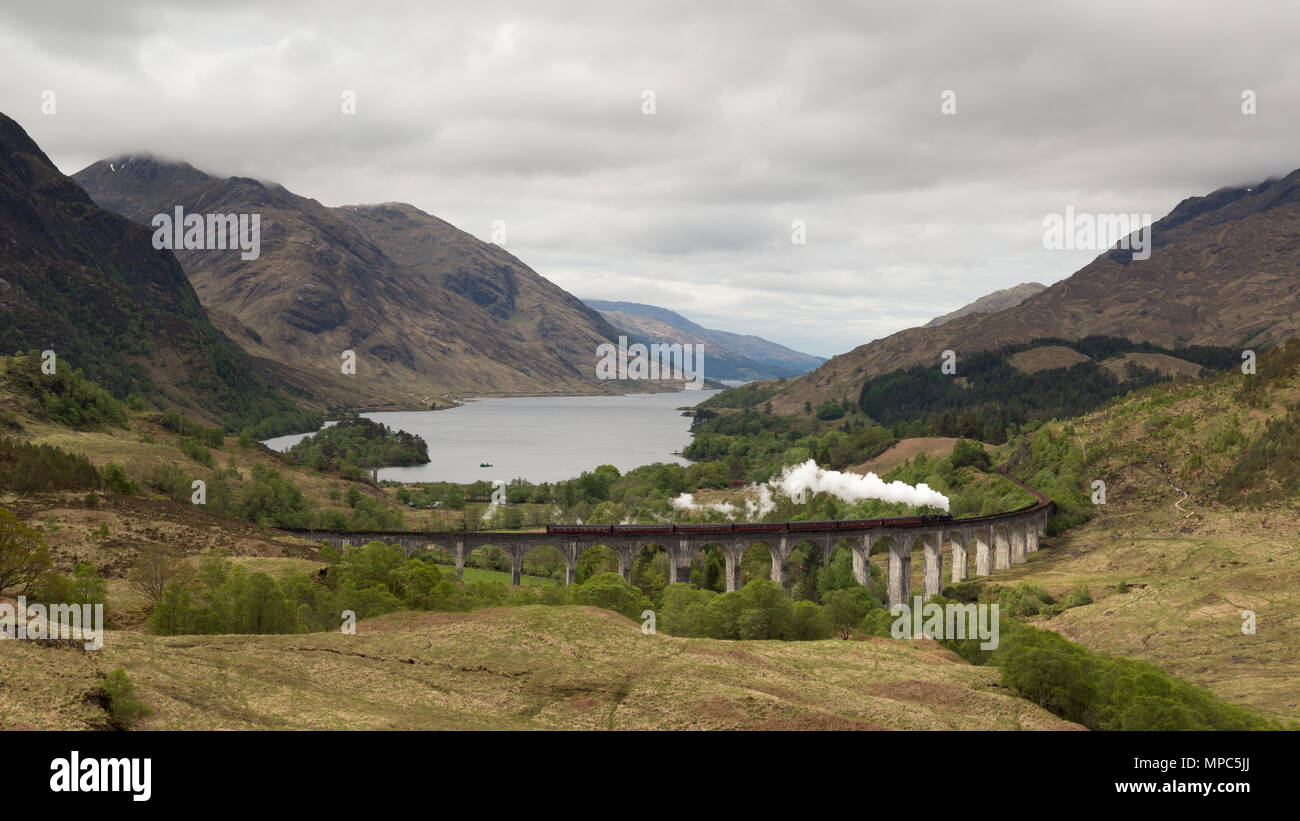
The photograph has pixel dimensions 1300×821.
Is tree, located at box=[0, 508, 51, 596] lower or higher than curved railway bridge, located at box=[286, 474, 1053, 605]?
higher

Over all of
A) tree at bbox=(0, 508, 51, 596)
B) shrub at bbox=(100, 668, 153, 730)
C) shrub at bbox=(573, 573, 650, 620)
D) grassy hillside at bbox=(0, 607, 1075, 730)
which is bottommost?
shrub at bbox=(573, 573, 650, 620)

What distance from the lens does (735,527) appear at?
328 feet

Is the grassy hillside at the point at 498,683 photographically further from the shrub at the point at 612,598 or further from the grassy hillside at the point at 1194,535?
the grassy hillside at the point at 1194,535

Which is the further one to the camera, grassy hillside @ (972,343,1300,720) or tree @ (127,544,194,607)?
grassy hillside @ (972,343,1300,720)

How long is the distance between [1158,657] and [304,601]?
60.0 meters

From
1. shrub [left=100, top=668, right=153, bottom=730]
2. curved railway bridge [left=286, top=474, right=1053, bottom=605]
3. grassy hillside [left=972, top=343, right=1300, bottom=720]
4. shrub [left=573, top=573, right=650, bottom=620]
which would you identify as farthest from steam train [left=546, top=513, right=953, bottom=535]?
shrub [left=100, top=668, right=153, bottom=730]

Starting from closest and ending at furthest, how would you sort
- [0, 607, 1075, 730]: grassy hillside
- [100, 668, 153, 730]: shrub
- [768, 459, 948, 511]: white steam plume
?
[100, 668, 153, 730]: shrub → [0, 607, 1075, 730]: grassy hillside → [768, 459, 948, 511]: white steam plume

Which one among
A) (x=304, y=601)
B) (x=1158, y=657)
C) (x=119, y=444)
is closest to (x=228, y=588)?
(x=304, y=601)

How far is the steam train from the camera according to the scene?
98.9m

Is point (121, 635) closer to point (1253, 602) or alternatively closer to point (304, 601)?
point (304, 601)

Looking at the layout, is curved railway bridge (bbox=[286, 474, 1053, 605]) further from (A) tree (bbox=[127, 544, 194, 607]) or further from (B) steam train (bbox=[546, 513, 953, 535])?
(A) tree (bbox=[127, 544, 194, 607])

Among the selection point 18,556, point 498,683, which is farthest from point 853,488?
point 18,556

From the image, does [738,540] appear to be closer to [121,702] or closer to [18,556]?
[18,556]

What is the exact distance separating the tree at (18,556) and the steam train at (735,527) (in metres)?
49.5
